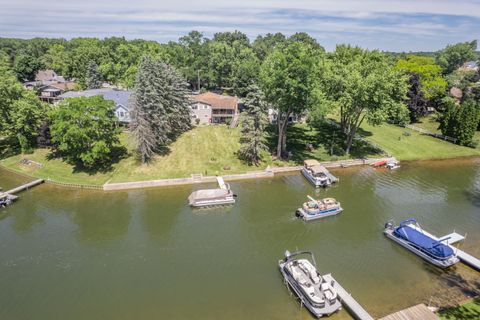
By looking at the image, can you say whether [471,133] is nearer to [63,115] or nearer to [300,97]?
[300,97]

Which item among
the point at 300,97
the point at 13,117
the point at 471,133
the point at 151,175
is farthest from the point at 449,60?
the point at 13,117

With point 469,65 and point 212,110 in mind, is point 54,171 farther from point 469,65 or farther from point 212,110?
point 469,65

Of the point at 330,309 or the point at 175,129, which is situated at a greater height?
the point at 175,129

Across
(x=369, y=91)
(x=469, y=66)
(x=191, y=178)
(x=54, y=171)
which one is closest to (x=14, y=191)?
(x=54, y=171)

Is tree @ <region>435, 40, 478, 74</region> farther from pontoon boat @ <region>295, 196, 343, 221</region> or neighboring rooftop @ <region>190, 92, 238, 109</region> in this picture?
pontoon boat @ <region>295, 196, 343, 221</region>

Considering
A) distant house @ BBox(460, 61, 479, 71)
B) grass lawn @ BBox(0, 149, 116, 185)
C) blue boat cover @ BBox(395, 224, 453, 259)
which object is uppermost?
distant house @ BBox(460, 61, 479, 71)

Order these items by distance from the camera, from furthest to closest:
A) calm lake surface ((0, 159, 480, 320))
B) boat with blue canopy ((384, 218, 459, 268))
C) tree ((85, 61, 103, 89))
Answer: tree ((85, 61, 103, 89)) < boat with blue canopy ((384, 218, 459, 268)) < calm lake surface ((0, 159, 480, 320))

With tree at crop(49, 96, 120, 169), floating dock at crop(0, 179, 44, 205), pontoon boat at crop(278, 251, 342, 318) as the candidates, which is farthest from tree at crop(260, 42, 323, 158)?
floating dock at crop(0, 179, 44, 205)
